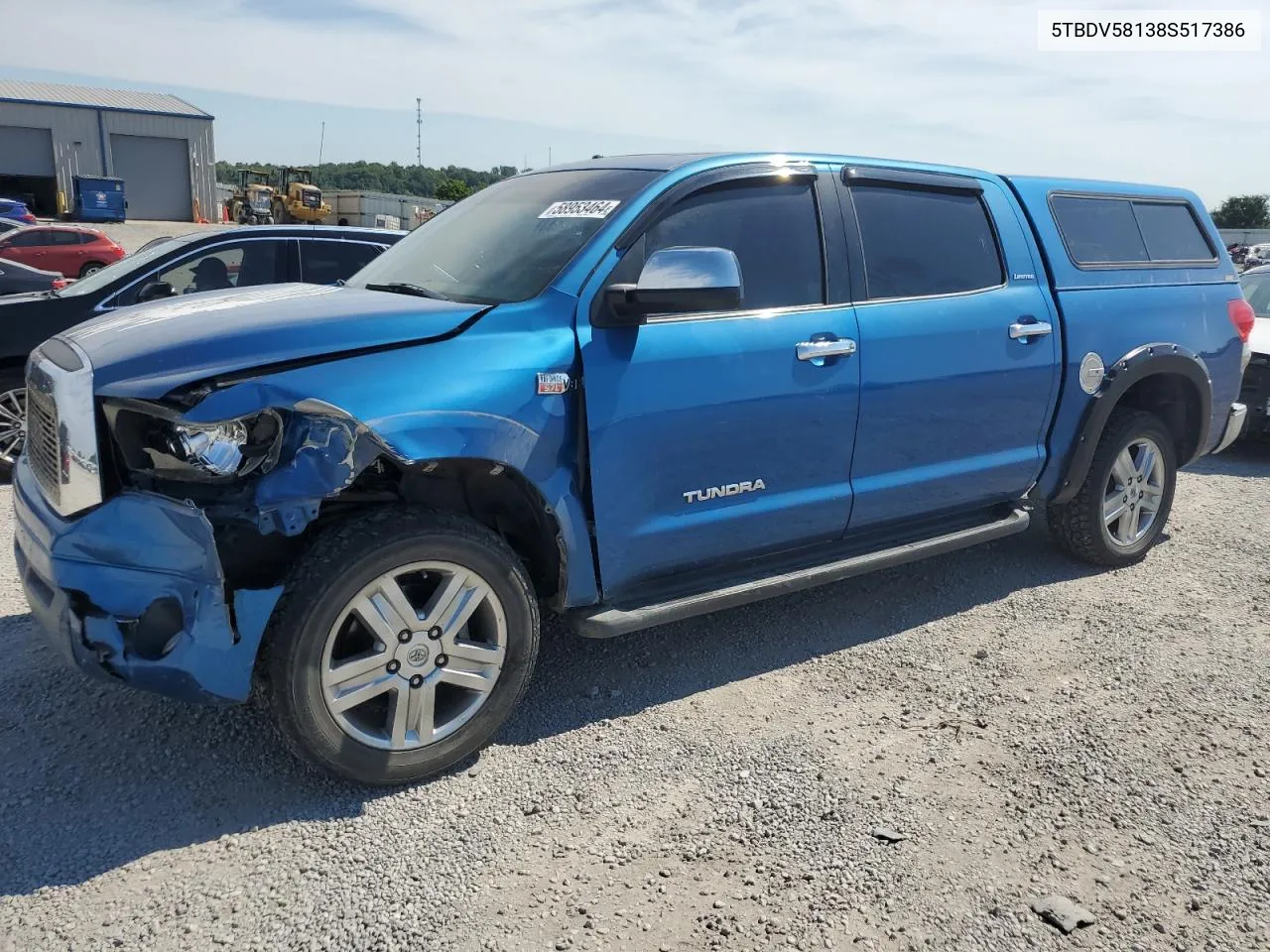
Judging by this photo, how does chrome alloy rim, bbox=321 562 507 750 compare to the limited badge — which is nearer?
chrome alloy rim, bbox=321 562 507 750

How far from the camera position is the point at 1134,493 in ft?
17.2

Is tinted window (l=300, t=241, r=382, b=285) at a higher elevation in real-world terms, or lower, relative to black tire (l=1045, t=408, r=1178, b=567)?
higher

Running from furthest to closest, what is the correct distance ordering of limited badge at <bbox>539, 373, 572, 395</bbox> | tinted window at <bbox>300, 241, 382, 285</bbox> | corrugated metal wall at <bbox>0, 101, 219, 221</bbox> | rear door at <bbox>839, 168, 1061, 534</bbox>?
corrugated metal wall at <bbox>0, 101, 219, 221</bbox>, tinted window at <bbox>300, 241, 382, 285</bbox>, rear door at <bbox>839, 168, 1061, 534</bbox>, limited badge at <bbox>539, 373, 572, 395</bbox>

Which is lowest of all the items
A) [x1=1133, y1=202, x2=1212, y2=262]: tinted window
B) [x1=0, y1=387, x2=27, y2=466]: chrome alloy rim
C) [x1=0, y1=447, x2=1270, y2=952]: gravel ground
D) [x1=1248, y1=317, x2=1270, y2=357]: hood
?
[x1=0, y1=447, x2=1270, y2=952]: gravel ground

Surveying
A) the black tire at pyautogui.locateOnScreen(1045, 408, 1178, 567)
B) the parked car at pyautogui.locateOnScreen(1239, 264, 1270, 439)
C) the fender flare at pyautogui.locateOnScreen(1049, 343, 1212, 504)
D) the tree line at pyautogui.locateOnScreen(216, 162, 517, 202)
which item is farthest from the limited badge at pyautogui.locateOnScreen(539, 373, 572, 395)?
the tree line at pyautogui.locateOnScreen(216, 162, 517, 202)

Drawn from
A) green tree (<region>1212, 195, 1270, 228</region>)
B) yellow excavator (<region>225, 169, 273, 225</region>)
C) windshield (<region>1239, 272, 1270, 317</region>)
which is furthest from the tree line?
windshield (<region>1239, 272, 1270, 317</region>)

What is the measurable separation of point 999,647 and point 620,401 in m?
2.12

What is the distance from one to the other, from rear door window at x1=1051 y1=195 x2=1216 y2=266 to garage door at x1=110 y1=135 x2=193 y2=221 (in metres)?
55.8

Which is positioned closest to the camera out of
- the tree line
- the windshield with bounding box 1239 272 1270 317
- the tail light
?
the tail light

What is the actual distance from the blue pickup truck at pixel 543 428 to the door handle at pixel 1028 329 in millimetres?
15

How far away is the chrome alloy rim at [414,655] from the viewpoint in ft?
9.72

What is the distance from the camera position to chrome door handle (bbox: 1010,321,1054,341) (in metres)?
4.43

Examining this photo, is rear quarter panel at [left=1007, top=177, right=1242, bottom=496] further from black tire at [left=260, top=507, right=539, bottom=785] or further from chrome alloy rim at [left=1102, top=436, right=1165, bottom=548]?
black tire at [left=260, top=507, right=539, bottom=785]

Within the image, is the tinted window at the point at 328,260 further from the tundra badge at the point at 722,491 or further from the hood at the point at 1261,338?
the hood at the point at 1261,338
